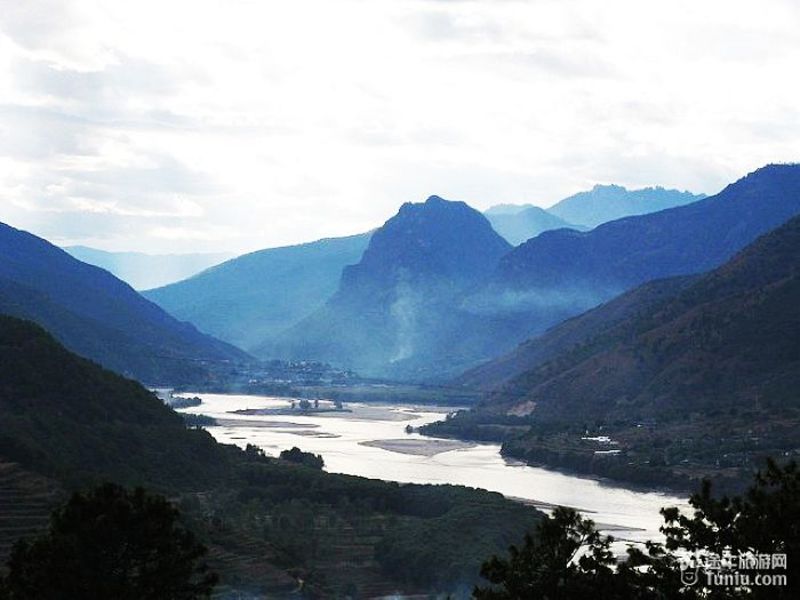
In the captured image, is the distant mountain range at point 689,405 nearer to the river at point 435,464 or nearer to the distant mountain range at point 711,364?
the distant mountain range at point 711,364

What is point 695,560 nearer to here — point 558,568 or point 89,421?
point 558,568

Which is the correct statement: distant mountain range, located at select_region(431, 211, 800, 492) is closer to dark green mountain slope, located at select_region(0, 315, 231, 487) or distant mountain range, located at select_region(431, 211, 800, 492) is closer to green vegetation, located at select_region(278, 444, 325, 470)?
green vegetation, located at select_region(278, 444, 325, 470)

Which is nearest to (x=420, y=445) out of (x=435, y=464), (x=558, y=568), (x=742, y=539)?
(x=435, y=464)

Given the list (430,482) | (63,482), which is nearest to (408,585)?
(63,482)

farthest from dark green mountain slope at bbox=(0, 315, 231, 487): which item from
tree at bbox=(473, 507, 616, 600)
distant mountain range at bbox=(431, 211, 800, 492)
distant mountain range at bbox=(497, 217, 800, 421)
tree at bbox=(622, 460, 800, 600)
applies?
distant mountain range at bbox=(497, 217, 800, 421)

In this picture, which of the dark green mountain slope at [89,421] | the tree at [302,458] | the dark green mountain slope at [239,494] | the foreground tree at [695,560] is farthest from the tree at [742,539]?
the tree at [302,458]
